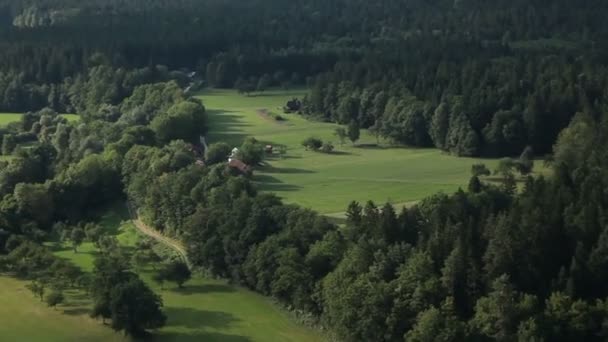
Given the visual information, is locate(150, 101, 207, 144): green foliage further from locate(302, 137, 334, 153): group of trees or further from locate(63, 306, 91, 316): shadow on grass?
locate(63, 306, 91, 316): shadow on grass

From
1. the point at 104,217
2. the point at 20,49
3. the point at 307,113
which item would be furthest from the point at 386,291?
the point at 20,49

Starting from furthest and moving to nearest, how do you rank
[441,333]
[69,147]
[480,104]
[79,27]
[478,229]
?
[79,27], [480,104], [69,147], [478,229], [441,333]

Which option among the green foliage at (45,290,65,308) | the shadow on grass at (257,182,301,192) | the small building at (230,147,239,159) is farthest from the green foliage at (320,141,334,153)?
A: the green foliage at (45,290,65,308)

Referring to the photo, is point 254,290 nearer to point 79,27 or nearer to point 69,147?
point 69,147

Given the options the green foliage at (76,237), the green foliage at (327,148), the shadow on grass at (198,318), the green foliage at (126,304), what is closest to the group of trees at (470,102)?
the green foliage at (327,148)

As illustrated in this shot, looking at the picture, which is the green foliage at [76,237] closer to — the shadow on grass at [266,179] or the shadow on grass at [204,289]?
the shadow on grass at [204,289]

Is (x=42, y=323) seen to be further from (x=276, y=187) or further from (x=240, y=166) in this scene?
(x=240, y=166)

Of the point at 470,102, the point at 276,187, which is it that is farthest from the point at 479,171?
the point at 470,102
